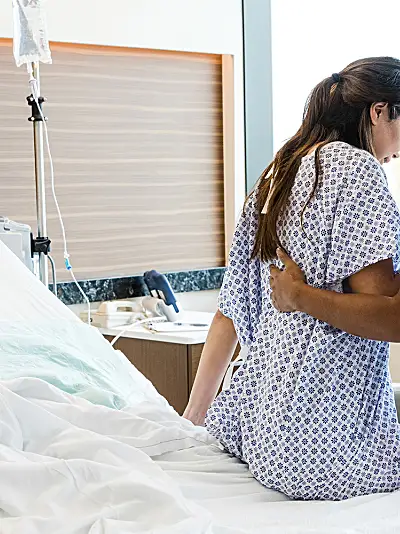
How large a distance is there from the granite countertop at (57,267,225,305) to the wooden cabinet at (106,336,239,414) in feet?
0.85

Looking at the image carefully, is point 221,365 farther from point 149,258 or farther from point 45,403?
point 149,258

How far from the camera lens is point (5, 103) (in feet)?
10.8

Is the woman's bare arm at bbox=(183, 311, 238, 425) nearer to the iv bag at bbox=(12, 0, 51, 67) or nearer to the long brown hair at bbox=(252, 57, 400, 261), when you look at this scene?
the long brown hair at bbox=(252, 57, 400, 261)

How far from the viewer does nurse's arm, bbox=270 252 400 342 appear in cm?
148

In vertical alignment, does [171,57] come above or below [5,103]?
above

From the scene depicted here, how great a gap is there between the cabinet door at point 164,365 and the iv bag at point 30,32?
3.67ft

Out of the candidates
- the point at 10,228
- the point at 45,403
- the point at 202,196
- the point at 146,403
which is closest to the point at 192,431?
the point at 146,403

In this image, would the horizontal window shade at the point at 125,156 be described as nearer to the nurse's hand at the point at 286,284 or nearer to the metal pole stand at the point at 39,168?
the metal pole stand at the point at 39,168

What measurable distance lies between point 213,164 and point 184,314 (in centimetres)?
70

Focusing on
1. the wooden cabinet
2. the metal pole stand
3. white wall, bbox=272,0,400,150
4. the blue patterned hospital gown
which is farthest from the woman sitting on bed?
white wall, bbox=272,0,400,150

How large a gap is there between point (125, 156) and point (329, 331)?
7.22 feet

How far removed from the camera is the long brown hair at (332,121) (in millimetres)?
1650

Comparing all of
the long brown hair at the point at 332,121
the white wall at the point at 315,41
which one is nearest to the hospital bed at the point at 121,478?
the long brown hair at the point at 332,121

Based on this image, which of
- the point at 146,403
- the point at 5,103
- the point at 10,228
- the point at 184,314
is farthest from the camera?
the point at 184,314
